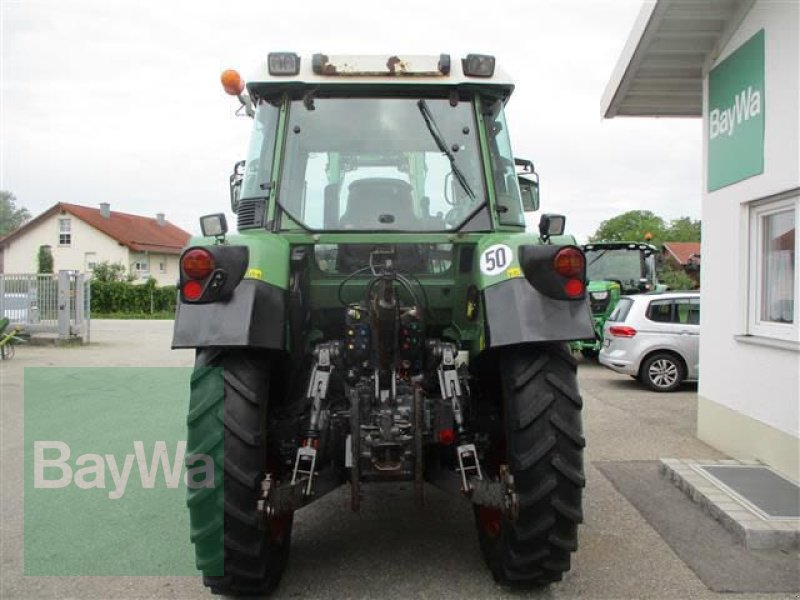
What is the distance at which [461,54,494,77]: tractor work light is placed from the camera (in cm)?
399

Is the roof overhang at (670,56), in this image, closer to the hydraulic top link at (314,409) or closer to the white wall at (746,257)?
the white wall at (746,257)

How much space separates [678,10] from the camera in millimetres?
6699

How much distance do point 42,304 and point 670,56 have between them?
1607cm

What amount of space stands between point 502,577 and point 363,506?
5.30 feet

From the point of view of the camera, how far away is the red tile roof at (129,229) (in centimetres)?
4319

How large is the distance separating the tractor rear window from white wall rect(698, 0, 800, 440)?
299 cm

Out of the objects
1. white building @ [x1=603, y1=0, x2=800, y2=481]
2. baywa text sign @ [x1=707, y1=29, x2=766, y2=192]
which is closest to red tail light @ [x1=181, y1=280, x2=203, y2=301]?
white building @ [x1=603, y1=0, x2=800, y2=481]

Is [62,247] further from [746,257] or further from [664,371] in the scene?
[746,257]

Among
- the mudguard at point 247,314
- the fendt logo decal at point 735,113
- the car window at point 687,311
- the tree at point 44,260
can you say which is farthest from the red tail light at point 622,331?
the tree at point 44,260

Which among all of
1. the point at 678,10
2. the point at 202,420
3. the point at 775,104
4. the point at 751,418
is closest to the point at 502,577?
the point at 202,420

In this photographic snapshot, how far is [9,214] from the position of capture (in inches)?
3095

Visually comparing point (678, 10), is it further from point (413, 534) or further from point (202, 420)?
point (202, 420)

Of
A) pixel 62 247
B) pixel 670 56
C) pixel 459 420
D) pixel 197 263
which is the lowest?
pixel 459 420

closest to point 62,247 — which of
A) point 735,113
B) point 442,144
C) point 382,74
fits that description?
point 735,113
